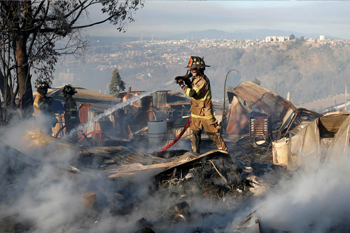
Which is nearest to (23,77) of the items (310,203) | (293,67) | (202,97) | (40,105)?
(40,105)

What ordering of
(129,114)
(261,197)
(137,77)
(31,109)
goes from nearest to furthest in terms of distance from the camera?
(261,197) < (31,109) < (129,114) < (137,77)

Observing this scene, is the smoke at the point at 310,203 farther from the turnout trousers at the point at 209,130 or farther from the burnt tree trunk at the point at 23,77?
the burnt tree trunk at the point at 23,77

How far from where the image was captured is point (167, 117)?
62.5ft

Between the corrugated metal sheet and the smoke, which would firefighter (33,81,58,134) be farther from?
the corrugated metal sheet

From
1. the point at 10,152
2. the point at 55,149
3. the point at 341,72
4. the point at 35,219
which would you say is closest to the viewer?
the point at 35,219

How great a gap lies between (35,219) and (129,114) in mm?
12788

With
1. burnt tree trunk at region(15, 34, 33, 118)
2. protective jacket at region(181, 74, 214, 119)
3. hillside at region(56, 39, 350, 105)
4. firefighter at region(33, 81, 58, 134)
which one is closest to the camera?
protective jacket at region(181, 74, 214, 119)

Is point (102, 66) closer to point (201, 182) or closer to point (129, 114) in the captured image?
point (129, 114)

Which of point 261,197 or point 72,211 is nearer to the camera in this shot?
point 72,211

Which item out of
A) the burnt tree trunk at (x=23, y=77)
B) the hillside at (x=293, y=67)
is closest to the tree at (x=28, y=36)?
the burnt tree trunk at (x=23, y=77)

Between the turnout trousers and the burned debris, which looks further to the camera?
the turnout trousers

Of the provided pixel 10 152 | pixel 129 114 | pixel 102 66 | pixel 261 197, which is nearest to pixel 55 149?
pixel 10 152

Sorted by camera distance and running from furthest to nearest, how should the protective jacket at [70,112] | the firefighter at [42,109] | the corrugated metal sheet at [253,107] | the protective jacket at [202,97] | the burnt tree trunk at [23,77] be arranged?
the corrugated metal sheet at [253,107]
the protective jacket at [70,112]
the firefighter at [42,109]
the burnt tree trunk at [23,77]
the protective jacket at [202,97]

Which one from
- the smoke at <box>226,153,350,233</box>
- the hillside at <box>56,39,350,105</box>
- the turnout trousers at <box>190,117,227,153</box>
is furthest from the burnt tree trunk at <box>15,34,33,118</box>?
the hillside at <box>56,39,350,105</box>
